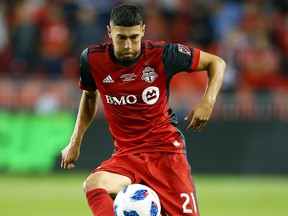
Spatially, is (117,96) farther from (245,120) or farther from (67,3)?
(67,3)

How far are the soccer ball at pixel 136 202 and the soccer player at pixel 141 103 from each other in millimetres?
445

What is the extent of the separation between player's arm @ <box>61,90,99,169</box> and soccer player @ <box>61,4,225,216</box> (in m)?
0.01

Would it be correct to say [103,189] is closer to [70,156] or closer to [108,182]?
[108,182]

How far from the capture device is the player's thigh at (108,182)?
7277 millimetres

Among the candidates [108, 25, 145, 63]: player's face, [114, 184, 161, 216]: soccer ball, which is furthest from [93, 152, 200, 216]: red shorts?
[108, 25, 145, 63]: player's face

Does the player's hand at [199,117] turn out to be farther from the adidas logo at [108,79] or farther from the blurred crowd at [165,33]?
the blurred crowd at [165,33]

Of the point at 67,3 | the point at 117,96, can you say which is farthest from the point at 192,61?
the point at 67,3

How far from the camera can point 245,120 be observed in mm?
15438

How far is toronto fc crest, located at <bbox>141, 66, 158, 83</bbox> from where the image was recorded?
7621 mm

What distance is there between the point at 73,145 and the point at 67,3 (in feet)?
34.1

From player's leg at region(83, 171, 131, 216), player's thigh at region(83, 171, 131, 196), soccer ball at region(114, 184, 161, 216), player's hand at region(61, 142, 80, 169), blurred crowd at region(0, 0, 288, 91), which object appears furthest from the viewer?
blurred crowd at region(0, 0, 288, 91)

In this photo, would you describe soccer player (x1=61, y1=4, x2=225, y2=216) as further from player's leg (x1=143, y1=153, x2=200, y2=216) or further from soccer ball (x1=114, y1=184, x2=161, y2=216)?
soccer ball (x1=114, y1=184, x2=161, y2=216)

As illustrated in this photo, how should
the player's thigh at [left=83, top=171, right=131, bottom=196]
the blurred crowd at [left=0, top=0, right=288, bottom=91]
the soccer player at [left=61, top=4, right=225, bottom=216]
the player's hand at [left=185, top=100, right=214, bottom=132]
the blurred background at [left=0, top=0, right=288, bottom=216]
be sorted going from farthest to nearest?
the blurred crowd at [left=0, top=0, right=288, bottom=91]
the blurred background at [left=0, top=0, right=288, bottom=216]
the soccer player at [left=61, top=4, right=225, bottom=216]
the player's thigh at [left=83, top=171, right=131, bottom=196]
the player's hand at [left=185, top=100, right=214, bottom=132]

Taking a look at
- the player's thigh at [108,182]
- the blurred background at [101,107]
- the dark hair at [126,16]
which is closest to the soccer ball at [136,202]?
the player's thigh at [108,182]
